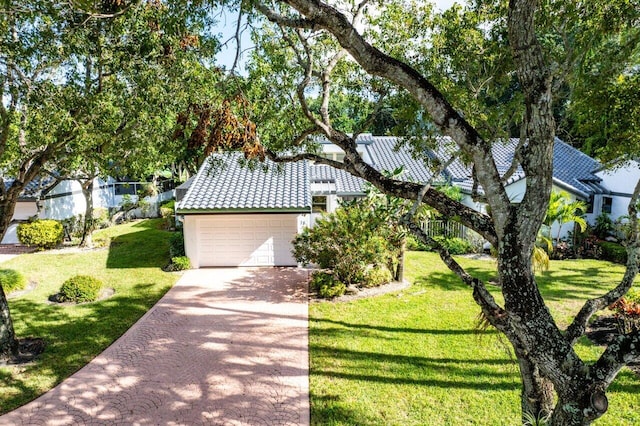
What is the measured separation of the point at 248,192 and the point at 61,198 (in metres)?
15.2

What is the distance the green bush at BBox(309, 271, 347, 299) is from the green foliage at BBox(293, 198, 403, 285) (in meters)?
0.27

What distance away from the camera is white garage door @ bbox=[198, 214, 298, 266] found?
603 inches

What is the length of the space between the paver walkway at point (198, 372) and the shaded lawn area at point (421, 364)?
61cm

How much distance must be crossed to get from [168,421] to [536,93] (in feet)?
22.8

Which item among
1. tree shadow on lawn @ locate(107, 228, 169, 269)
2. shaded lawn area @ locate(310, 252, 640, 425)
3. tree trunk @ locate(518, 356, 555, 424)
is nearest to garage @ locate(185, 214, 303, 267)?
tree shadow on lawn @ locate(107, 228, 169, 269)

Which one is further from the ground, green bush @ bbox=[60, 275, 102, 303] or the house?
the house

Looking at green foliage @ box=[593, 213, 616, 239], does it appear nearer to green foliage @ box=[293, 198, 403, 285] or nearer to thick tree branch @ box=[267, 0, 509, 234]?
green foliage @ box=[293, 198, 403, 285]

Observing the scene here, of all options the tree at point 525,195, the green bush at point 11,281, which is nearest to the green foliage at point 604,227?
the tree at point 525,195

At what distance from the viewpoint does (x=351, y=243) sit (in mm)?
11859

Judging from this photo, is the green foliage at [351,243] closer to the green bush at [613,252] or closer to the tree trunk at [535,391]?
the tree trunk at [535,391]

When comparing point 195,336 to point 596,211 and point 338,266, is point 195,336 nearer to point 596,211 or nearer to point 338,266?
point 338,266

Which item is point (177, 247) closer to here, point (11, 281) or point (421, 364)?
point (11, 281)

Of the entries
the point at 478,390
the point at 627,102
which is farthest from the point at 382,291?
the point at 627,102

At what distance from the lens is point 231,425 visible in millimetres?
6121
